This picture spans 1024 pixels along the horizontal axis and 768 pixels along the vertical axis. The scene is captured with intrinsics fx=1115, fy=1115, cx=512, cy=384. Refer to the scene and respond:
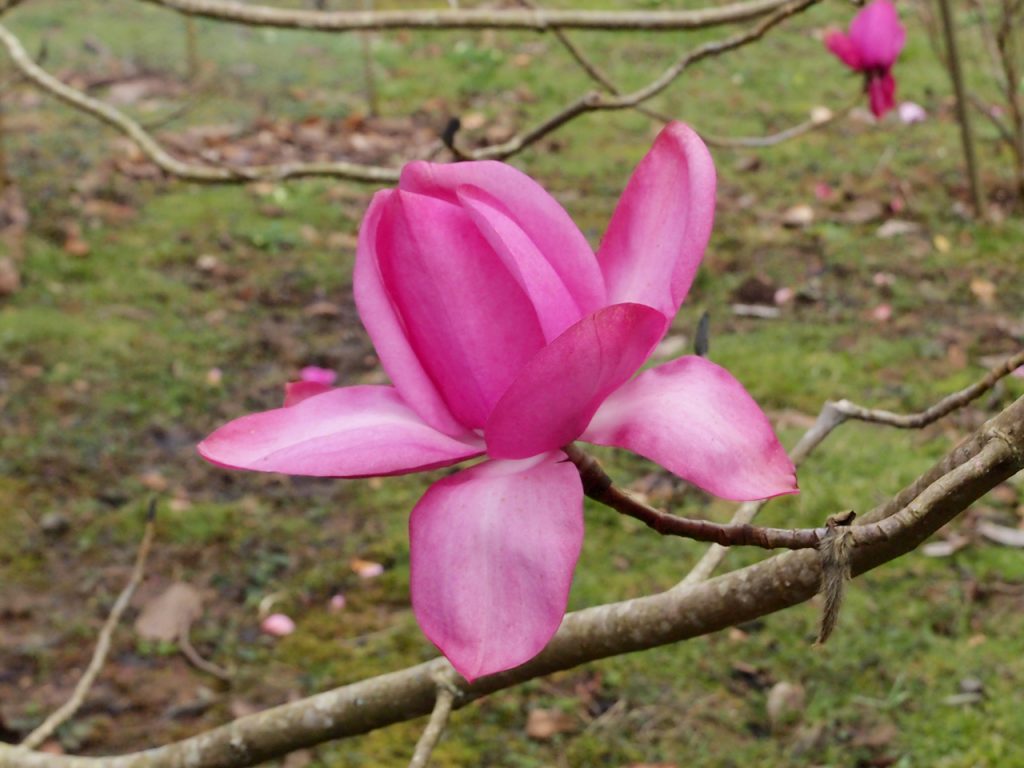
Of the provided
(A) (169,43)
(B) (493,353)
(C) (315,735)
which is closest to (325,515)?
(C) (315,735)

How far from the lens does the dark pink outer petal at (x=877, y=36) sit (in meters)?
1.95

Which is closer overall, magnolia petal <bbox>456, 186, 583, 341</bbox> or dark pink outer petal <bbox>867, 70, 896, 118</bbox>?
magnolia petal <bbox>456, 186, 583, 341</bbox>

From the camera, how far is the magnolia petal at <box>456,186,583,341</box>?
53cm

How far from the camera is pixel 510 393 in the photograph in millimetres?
487

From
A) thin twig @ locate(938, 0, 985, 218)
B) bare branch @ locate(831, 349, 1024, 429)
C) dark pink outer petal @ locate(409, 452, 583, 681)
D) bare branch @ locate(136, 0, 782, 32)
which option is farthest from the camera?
thin twig @ locate(938, 0, 985, 218)

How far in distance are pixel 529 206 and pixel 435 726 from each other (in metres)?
0.42

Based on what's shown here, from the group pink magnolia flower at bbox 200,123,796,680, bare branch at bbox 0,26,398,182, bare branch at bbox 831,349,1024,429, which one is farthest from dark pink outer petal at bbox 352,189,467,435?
bare branch at bbox 0,26,398,182

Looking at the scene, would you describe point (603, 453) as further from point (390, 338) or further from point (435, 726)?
point (390, 338)

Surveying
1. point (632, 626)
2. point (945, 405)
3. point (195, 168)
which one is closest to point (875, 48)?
point (195, 168)

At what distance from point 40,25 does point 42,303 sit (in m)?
2.88

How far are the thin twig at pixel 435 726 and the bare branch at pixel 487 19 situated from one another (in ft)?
2.84

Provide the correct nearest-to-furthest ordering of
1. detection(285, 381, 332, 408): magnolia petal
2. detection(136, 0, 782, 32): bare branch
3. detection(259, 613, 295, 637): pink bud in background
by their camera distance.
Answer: detection(285, 381, 332, 408): magnolia petal
detection(136, 0, 782, 32): bare branch
detection(259, 613, 295, 637): pink bud in background

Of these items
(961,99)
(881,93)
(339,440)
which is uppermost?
(339,440)

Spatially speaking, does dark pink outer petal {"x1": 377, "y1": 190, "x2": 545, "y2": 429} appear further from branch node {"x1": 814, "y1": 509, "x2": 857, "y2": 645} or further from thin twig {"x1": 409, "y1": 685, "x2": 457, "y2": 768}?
thin twig {"x1": 409, "y1": 685, "x2": 457, "y2": 768}
